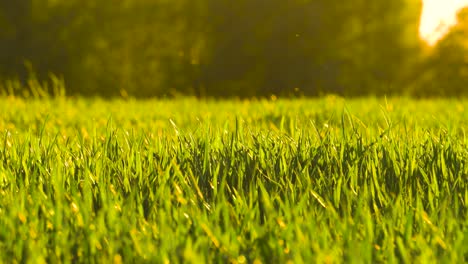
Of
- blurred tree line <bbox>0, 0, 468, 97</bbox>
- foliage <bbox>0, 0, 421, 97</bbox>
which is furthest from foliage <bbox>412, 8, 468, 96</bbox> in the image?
foliage <bbox>0, 0, 421, 97</bbox>

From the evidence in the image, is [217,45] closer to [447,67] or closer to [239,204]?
[447,67]

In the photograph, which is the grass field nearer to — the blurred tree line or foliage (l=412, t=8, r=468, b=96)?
the blurred tree line

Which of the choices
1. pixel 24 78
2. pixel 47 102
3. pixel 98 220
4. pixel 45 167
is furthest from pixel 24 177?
pixel 24 78

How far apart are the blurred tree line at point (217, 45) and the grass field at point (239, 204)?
535 inches

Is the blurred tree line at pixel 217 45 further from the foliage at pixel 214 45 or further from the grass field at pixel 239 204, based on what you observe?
the grass field at pixel 239 204

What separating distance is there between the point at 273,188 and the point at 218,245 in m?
0.75

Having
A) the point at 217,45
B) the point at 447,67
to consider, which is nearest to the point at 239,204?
the point at 217,45

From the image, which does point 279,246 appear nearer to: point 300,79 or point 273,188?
point 273,188

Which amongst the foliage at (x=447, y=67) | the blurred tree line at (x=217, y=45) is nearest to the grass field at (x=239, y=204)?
the blurred tree line at (x=217, y=45)

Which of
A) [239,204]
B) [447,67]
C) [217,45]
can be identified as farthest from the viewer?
[447,67]

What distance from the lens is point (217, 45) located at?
18.7 meters

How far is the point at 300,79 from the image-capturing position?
17.9 meters

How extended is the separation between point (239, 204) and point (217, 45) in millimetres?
16339

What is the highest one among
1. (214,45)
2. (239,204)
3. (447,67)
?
(214,45)
